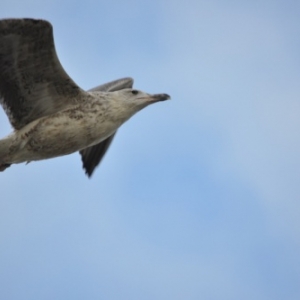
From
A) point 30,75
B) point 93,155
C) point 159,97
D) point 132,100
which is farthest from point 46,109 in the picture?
point 93,155

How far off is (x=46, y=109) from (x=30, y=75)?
753 millimetres

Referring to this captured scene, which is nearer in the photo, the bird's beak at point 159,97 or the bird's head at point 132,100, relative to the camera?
the bird's head at point 132,100

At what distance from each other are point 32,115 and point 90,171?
9.57 feet

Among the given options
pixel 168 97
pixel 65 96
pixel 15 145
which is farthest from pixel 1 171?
pixel 168 97

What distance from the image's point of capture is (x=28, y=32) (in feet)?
54.1

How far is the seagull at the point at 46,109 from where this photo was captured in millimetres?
17062

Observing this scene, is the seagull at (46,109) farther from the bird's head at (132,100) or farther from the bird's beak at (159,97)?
the bird's beak at (159,97)

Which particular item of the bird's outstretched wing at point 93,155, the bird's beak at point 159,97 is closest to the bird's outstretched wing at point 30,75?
the bird's beak at point 159,97

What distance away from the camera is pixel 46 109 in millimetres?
17547

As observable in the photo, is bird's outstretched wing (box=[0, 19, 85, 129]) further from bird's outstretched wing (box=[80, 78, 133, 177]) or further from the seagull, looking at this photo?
bird's outstretched wing (box=[80, 78, 133, 177])

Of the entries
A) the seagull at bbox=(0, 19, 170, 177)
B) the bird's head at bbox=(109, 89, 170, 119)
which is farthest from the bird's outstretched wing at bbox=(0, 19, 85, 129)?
the bird's head at bbox=(109, 89, 170, 119)

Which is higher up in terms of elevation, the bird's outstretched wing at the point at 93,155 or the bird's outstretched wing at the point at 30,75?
the bird's outstretched wing at the point at 30,75

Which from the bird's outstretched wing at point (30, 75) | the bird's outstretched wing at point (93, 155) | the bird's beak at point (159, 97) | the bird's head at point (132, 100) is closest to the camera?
the bird's outstretched wing at point (30, 75)

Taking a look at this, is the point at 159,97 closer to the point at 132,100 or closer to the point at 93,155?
the point at 132,100
